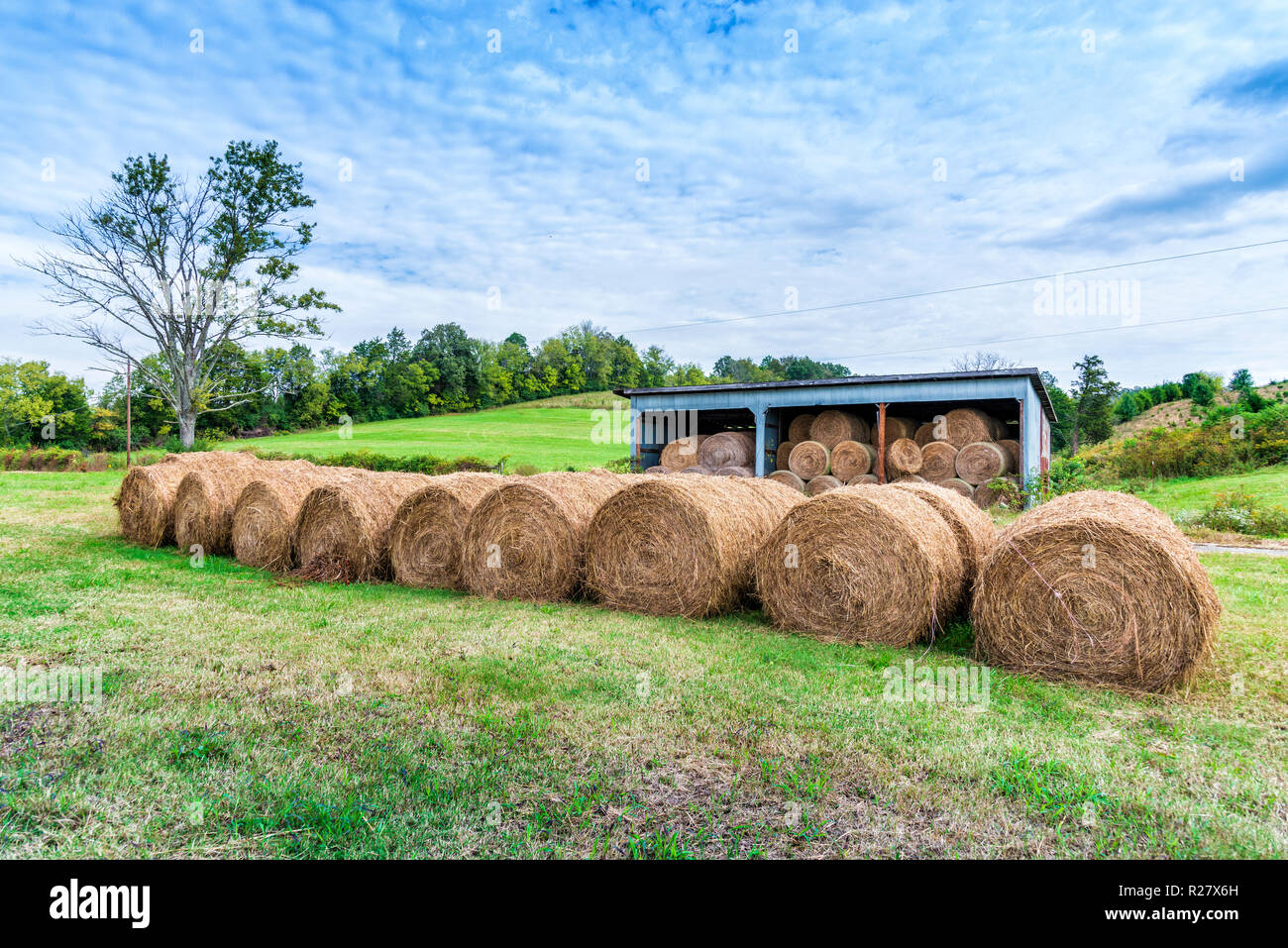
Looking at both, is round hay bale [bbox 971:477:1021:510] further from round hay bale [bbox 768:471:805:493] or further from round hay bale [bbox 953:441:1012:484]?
round hay bale [bbox 768:471:805:493]

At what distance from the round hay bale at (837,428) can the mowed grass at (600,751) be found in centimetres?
1406

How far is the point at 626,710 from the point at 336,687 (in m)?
2.25

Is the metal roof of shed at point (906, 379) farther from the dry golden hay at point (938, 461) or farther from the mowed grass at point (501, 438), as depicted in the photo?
the mowed grass at point (501, 438)

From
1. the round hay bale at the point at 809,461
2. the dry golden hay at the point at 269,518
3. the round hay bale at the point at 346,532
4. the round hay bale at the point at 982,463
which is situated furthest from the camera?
the round hay bale at the point at 809,461

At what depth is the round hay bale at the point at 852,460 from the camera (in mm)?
20109

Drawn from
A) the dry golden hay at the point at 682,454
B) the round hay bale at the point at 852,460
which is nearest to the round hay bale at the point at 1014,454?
the round hay bale at the point at 852,460

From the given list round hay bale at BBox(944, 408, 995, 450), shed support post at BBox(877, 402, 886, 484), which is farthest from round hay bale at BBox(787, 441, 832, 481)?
round hay bale at BBox(944, 408, 995, 450)

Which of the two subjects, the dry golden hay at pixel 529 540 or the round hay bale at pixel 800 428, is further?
the round hay bale at pixel 800 428

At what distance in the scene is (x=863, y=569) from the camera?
23.8 ft

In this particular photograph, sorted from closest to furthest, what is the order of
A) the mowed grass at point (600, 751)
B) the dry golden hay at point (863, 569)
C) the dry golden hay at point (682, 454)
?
the mowed grass at point (600, 751) → the dry golden hay at point (863, 569) → the dry golden hay at point (682, 454)

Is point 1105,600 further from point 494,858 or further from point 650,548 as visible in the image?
Answer: point 494,858

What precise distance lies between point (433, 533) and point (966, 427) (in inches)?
617

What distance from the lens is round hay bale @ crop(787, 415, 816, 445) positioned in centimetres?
2225

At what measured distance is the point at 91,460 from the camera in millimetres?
31156
